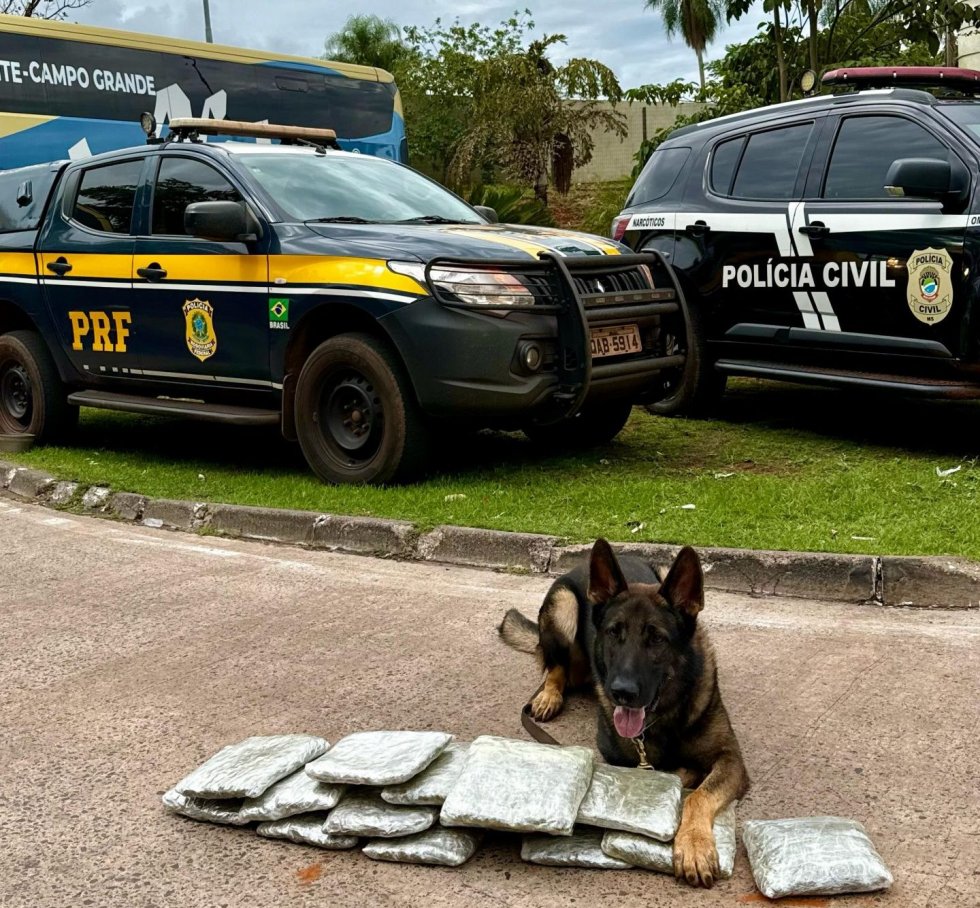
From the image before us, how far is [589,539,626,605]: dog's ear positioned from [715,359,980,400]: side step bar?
12.6 ft

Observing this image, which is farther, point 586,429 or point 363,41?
point 363,41

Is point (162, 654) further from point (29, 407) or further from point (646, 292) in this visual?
point (29, 407)

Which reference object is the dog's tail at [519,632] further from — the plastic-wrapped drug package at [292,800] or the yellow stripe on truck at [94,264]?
the yellow stripe on truck at [94,264]

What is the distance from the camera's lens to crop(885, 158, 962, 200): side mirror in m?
6.32

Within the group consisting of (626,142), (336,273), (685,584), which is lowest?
(685,584)

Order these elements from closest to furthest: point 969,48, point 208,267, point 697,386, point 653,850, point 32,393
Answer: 1. point 653,850
2. point 208,267
3. point 697,386
4. point 32,393
5. point 969,48

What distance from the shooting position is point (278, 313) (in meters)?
6.88

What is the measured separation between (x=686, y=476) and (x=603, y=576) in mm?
3556

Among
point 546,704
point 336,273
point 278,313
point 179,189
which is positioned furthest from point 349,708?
point 179,189

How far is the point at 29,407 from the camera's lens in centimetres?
887

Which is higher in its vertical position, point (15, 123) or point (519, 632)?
point (15, 123)

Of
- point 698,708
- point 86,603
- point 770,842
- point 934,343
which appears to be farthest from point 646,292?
point 770,842

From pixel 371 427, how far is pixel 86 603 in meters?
1.97

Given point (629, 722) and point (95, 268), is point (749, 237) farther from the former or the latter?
point (629, 722)
